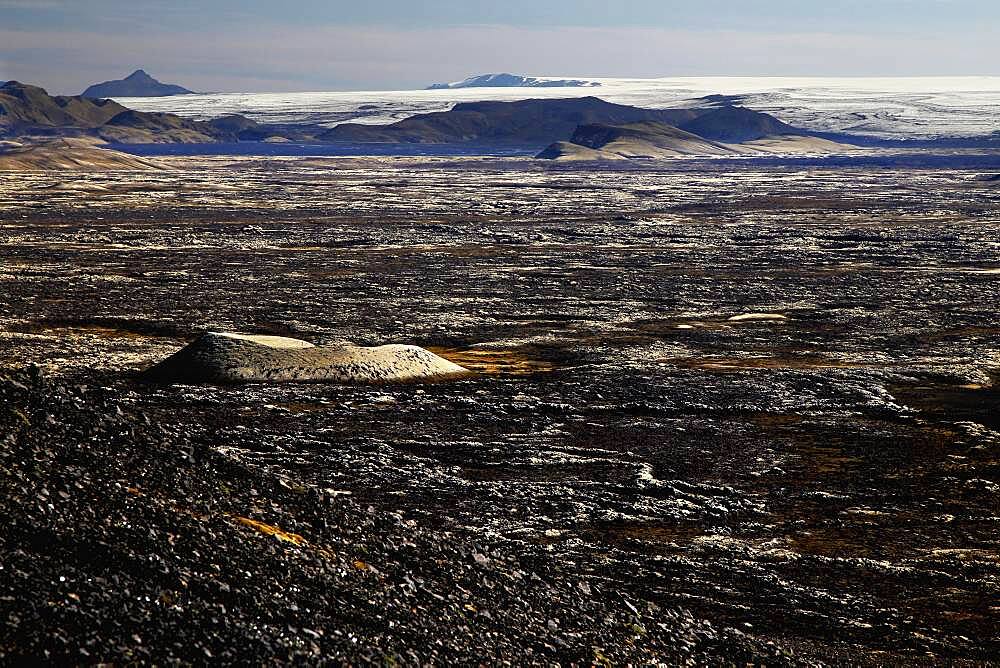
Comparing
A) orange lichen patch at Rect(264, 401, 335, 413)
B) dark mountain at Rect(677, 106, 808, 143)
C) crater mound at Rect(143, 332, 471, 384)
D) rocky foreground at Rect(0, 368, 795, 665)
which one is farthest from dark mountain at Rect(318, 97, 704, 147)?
rocky foreground at Rect(0, 368, 795, 665)

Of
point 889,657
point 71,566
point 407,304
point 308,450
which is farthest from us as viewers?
point 407,304

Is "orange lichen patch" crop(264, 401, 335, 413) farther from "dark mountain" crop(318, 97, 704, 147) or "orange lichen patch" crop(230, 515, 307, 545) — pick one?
"dark mountain" crop(318, 97, 704, 147)

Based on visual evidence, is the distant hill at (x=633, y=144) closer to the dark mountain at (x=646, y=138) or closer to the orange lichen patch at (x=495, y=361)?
the dark mountain at (x=646, y=138)

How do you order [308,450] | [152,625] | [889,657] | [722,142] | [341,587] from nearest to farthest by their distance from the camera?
[152,625] → [341,587] → [889,657] → [308,450] → [722,142]

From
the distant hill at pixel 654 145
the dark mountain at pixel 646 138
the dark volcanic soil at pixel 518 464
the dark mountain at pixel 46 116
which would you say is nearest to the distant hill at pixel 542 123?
the distant hill at pixel 654 145

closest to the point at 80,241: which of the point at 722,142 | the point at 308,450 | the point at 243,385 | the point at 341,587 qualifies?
the point at 243,385

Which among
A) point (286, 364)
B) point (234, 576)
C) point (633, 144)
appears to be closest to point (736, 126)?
point (633, 144)

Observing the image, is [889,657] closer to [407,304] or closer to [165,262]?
[407,304]
